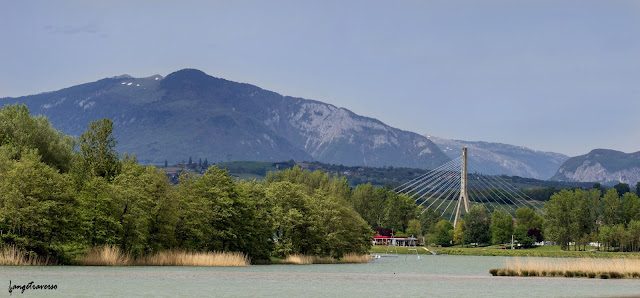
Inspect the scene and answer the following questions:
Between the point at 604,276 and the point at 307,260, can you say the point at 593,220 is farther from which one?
the point at 604,276

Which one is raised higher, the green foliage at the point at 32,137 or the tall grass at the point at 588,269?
the green foliage at the point at 32,137

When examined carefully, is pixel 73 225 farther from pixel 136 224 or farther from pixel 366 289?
pixel 366 289

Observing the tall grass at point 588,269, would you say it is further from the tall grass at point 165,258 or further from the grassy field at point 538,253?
the grassy field at point 538,253

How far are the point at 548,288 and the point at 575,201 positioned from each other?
433 feet

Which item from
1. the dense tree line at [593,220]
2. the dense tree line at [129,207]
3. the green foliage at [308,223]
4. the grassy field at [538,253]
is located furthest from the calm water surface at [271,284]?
the dense tree line at [593,220]

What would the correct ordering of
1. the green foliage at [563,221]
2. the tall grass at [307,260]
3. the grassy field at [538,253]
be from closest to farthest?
the tall grass at [307,260]
the grassy field at [538,253]
the green foliage at [563,221]

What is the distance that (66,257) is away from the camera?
7188 centimetres

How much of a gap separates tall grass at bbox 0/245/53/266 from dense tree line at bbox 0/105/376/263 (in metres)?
0.69

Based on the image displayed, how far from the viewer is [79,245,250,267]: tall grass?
74.1 meters

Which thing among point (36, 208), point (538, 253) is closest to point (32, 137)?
point (36, 208)

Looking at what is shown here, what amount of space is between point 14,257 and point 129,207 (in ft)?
42.2

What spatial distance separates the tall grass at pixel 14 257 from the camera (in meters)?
66.1

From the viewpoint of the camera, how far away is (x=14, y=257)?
219 feet

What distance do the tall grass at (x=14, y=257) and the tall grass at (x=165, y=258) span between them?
5.76 meters
